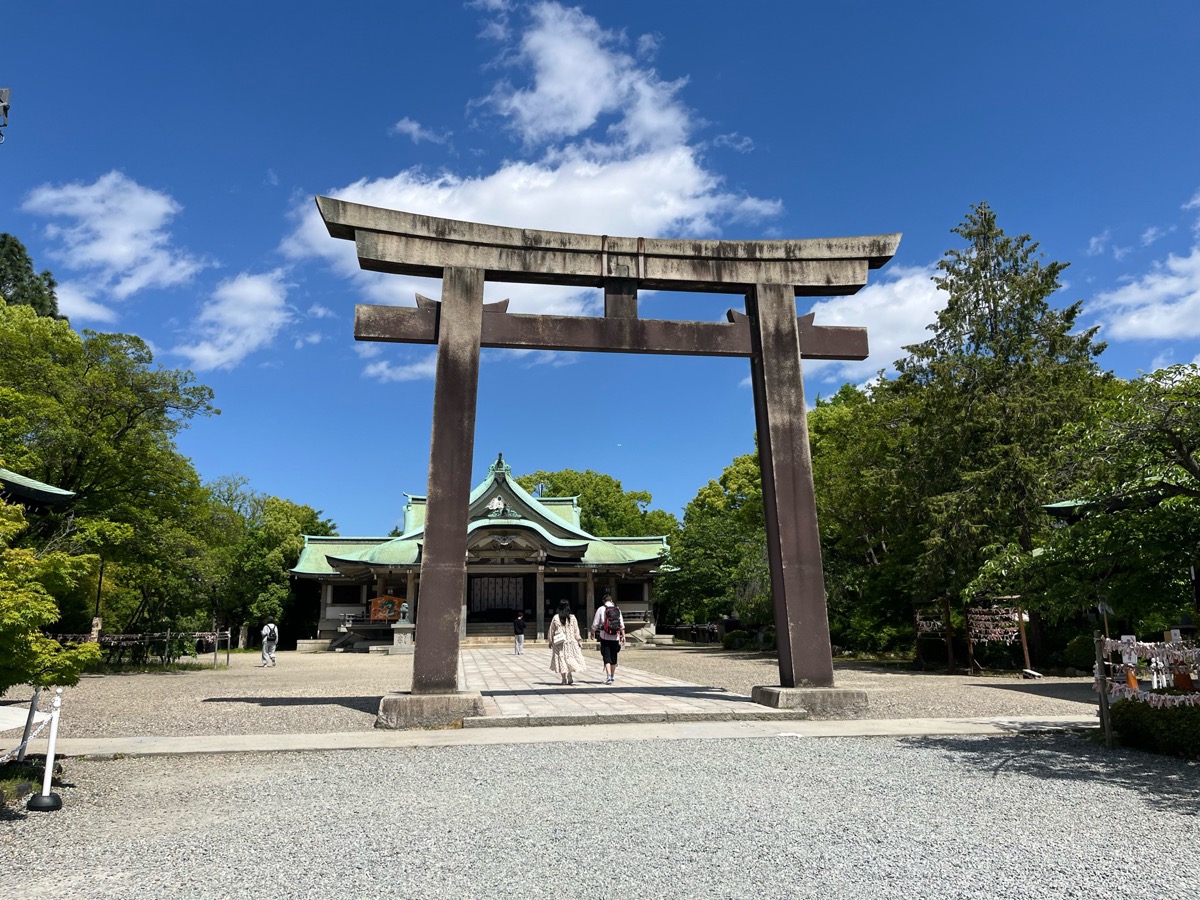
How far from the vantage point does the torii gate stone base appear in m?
9.48

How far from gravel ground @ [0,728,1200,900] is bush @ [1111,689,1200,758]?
349mm

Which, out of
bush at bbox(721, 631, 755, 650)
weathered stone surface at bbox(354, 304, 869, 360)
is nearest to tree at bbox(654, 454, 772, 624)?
bush at bbox(721, 631, 755, 650)

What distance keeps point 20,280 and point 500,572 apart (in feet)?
95.9

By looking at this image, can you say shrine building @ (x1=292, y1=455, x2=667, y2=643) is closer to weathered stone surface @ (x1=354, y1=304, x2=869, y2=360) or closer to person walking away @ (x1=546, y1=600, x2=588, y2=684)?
person walking away @ (x1=546, y1=600, x2=588, y2=684)

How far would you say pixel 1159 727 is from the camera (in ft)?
24.7

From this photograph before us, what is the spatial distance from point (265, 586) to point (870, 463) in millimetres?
28888

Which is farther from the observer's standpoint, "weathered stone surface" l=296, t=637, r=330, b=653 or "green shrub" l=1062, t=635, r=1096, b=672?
"weathered stone surface" l=296, t=637, r=330, b=653

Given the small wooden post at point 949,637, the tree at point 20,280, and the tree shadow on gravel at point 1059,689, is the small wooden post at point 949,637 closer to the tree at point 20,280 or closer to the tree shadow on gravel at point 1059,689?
the tree shadow on gravel at point 1059,689

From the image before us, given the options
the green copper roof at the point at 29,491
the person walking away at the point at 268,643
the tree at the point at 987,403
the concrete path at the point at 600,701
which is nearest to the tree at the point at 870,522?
the tree at the point at 987,403

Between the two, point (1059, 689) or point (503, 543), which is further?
point (503, 543)

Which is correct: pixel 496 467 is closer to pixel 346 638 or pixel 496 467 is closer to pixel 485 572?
pixel 485 572

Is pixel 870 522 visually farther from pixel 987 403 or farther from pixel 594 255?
pixel 594 255

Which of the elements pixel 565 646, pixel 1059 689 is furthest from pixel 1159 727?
pixel 565 646

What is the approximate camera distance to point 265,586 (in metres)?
37.5
